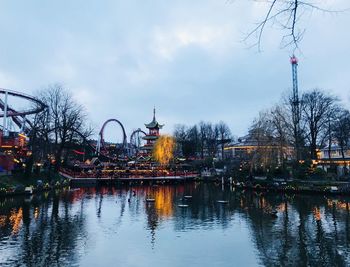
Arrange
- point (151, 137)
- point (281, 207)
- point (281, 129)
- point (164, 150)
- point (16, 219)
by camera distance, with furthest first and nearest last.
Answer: point (151, 137), point (164, 150), point (281, 129), point (281, 207), point (16, 219)

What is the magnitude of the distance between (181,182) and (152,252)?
5732 centimetres

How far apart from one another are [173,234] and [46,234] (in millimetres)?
8274

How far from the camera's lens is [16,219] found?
28.4 metres

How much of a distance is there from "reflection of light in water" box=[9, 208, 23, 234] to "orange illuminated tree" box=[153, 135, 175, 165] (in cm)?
5871

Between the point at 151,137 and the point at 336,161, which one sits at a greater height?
the point at 151,137

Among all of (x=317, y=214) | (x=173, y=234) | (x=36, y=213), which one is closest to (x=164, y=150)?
(x=36, y=213)

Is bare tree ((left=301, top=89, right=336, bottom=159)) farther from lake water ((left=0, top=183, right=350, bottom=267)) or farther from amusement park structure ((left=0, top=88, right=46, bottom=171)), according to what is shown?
amusement park structure ((left=0, top=88, right=46, bottom=171))

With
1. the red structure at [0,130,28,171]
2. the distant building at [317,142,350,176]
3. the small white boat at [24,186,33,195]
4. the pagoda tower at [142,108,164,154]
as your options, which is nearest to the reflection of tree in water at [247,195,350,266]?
the distant building at [317,142,350,176]

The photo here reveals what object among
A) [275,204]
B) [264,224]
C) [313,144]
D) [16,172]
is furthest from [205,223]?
[313,144]

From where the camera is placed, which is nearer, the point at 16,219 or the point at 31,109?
the point at 16,219

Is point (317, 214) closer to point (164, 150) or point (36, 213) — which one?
point (36, 213)

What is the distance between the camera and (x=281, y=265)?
17.2 m

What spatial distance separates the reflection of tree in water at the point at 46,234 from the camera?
706 inches

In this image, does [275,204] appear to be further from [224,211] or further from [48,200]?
[48,200]
